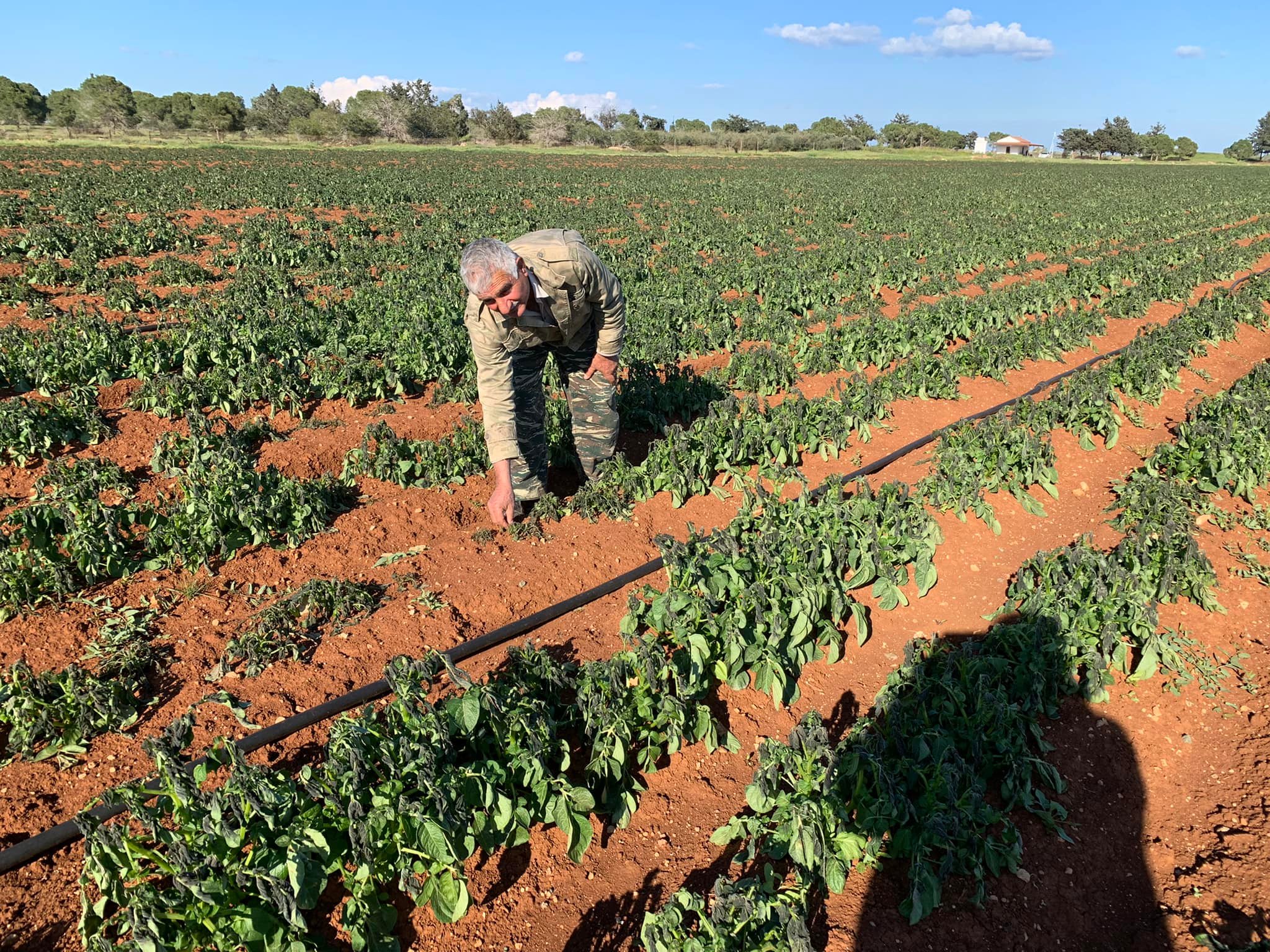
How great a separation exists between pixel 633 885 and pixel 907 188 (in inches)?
1504

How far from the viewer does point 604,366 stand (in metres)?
5.23

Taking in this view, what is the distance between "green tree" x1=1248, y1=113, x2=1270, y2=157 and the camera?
97.8 m

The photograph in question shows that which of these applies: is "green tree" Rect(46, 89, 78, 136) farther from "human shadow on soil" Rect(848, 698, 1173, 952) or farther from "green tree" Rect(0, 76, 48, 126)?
"human shadow on soil" Rect(848, 698, 1173, 952)

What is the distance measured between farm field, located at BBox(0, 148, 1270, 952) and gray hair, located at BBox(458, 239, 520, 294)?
184 cm

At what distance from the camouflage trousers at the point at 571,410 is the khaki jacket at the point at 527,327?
1.39 ft

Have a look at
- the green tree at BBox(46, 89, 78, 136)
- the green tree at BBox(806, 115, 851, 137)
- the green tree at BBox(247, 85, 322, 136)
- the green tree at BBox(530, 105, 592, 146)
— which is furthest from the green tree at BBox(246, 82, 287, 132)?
the green tree at BBox(806, 115, 851, 137)

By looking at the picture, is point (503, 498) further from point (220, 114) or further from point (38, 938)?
point (220, 114)

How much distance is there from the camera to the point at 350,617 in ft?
14.5

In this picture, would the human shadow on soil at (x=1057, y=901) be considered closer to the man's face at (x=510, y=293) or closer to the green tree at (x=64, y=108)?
A: the man's face at (x=510, y=293)

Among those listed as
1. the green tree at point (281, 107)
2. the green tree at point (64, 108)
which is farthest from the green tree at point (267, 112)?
the green tree at point (64, 108)

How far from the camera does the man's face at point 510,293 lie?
3902 millimetres

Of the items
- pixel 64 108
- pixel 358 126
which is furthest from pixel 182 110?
pixel 358 126

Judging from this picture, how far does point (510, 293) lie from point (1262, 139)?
142 meters

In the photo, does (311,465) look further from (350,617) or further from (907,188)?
(907,188)
